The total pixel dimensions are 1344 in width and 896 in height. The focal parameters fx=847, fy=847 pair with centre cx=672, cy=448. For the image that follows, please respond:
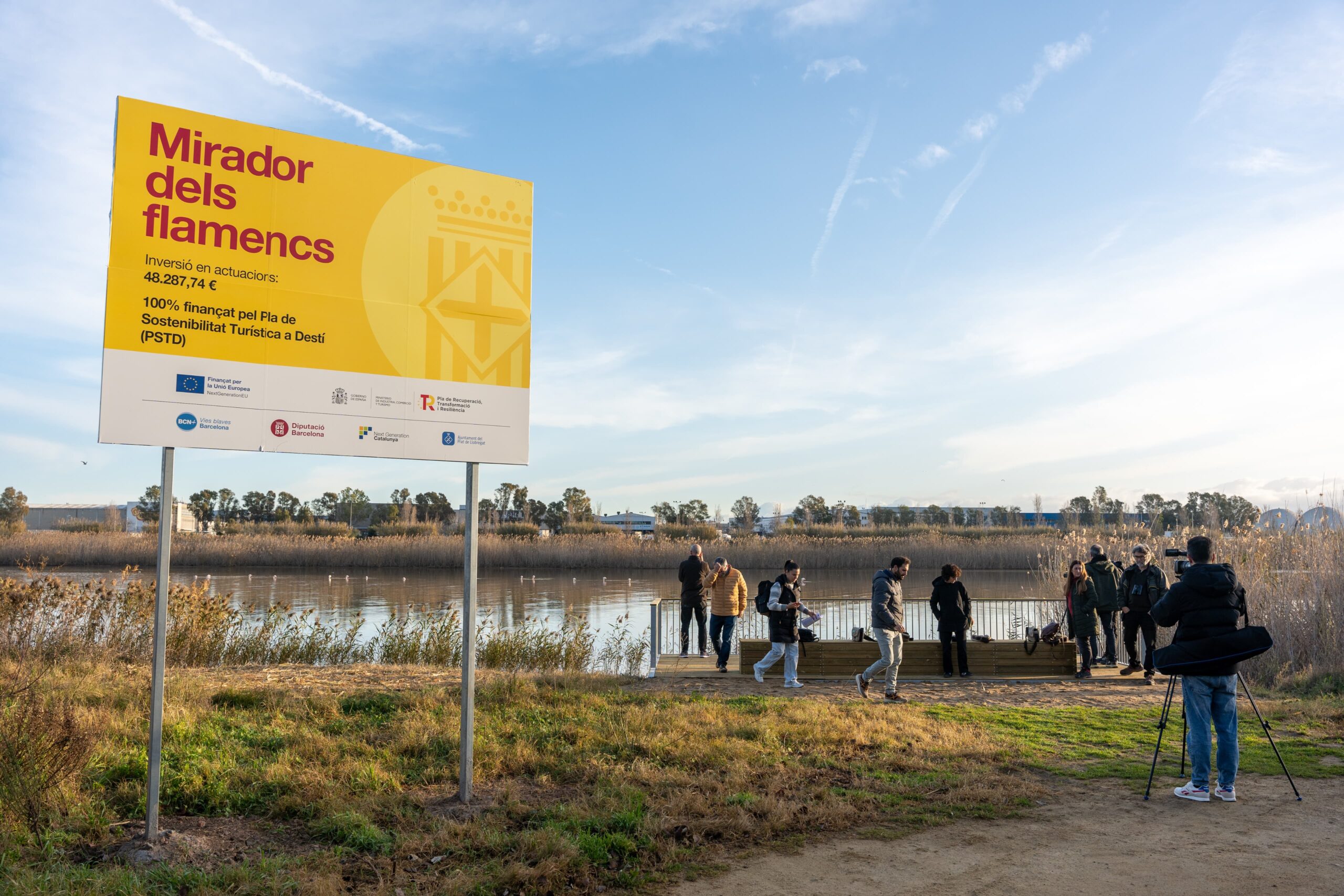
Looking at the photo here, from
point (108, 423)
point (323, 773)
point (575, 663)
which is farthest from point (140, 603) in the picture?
point (108, 423)

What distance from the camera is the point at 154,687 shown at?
5.18 meters

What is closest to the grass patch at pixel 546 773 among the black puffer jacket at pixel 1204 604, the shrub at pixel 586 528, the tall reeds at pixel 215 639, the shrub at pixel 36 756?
the shrub at pixel 36 756

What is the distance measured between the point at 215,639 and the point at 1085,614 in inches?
549

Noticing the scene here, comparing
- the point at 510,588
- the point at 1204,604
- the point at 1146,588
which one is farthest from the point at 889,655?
the point at 510,588

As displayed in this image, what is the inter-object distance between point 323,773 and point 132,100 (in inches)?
192

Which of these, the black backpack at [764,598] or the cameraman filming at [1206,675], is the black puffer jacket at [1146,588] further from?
the cameraman filming at [1206,675]

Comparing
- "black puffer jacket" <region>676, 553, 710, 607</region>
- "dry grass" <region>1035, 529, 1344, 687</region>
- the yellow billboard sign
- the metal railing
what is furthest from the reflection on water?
the yellow billboard sign

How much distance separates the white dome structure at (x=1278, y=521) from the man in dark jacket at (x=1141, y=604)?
6117 mm

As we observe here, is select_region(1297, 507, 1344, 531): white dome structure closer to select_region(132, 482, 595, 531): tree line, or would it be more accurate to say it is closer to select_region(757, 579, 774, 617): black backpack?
select_region(757, 579, 774, 617): black backpack

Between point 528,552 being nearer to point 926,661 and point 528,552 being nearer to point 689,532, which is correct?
point 689,532

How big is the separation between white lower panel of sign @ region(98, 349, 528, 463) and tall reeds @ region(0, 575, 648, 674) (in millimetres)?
7530

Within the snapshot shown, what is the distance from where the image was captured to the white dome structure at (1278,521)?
651 inches

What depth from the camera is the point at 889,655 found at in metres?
10.9

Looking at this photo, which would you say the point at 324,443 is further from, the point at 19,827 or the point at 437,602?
the point at 437,602
